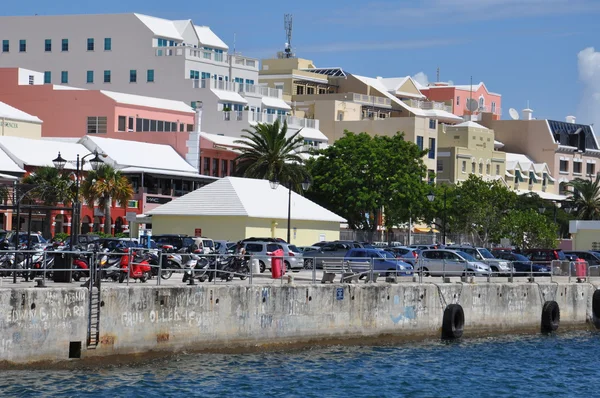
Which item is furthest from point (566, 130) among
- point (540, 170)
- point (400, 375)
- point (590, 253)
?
point (400, 375)

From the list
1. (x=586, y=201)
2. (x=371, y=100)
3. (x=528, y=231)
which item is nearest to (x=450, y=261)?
(x=528, y=231)

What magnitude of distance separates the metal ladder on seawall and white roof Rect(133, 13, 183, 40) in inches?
3171

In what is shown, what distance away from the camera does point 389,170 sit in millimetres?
93562

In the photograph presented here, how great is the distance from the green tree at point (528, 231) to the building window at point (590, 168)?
57.7 meters

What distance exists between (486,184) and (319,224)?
26585 mm

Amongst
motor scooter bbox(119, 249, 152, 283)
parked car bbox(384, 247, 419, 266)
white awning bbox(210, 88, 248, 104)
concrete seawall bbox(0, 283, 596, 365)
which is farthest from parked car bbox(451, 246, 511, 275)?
white awning bbox(210, 88, 248, 104)

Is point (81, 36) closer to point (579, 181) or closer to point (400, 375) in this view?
point (579, 181)

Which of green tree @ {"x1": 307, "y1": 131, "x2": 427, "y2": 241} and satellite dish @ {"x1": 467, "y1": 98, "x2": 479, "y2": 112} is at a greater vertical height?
satellite dish @ {"x1": 467, "y1": 98, "x2": 479, "y2": 112}

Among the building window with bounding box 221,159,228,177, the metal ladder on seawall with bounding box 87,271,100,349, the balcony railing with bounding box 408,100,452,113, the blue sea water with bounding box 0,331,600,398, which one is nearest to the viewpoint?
the blue sea water with bounding box 0,331,600,398

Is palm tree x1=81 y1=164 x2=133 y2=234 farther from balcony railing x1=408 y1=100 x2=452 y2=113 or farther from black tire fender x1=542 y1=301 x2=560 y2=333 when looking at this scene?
balcony railing x1=408 y1=100 x2=452 y2=113

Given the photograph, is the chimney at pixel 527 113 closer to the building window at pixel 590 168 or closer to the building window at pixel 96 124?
the building window at pixel 590 168

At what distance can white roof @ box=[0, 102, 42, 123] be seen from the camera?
3573 inches

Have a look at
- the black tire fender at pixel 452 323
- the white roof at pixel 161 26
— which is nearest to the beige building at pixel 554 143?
the white roof at pixel 161 26

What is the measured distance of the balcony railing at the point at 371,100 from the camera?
127062mm
